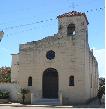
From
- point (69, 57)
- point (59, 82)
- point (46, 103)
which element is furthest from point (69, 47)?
point (46, 103)

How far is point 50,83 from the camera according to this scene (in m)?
37.9

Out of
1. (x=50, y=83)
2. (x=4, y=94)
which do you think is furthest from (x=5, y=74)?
(x=50, y=83)

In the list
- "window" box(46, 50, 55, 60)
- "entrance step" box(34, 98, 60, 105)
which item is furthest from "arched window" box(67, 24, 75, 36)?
"entrance step" box(34, 98, 60, 105)

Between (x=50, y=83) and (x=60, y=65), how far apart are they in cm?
222

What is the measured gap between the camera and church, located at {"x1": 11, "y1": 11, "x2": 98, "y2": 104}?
3678 cm

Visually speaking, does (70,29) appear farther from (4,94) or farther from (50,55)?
(4,94)

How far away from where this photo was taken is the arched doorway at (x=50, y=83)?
37688 mm

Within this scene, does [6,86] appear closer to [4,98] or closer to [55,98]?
[4,98]

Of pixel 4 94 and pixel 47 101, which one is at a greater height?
pixel 4 94

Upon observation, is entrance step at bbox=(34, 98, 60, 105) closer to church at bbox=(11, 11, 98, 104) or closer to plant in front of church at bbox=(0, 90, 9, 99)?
church at bbox=(11, 11, 98, 104)

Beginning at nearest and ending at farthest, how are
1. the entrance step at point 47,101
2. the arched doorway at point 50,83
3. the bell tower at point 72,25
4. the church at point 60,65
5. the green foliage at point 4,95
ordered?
the entrance step at point 47,101 → the church at point 60,65 → the green foliage at point 4,95 → the bell tower at point 72,25 → the arched doorway at point 50,83

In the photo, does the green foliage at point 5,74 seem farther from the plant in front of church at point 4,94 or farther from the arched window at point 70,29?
the arched window at point 70,29

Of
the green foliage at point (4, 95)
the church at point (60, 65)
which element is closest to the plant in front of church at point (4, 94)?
the green foliage at point (4, 95)

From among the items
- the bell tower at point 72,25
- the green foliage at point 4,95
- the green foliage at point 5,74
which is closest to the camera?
the green foliage at point 4,95
